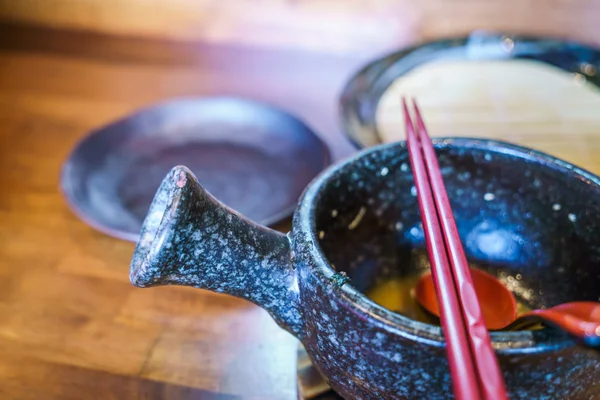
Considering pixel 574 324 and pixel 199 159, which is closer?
pixel 574 324

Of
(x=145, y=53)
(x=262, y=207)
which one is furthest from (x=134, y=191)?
(x=145, y=53)

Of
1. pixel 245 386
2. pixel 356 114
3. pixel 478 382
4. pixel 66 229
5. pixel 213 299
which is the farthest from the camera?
pixel 356 114

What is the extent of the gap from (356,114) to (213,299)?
417mm

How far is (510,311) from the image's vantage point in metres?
0.58

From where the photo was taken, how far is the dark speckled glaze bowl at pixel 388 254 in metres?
0.39

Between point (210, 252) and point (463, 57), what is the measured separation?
2.79 ft

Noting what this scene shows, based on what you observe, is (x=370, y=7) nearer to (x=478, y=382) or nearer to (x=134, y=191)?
(x=134, y=191)

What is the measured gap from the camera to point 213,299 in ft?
2.33

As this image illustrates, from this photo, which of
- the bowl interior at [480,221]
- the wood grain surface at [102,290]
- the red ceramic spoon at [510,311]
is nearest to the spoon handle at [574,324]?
the red ceramic spoon at [510,311]

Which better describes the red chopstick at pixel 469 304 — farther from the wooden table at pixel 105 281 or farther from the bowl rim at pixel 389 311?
the wooden table at pixel 105 281

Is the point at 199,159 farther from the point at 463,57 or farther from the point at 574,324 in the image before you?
the point at 574,324

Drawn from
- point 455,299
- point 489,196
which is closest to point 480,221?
point 489,196

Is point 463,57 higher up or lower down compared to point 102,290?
higher up

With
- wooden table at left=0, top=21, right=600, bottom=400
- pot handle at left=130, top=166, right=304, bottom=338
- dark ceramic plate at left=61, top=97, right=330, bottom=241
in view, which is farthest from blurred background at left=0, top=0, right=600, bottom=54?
pot handle at left=130, top=166, right=304, bottom=338
